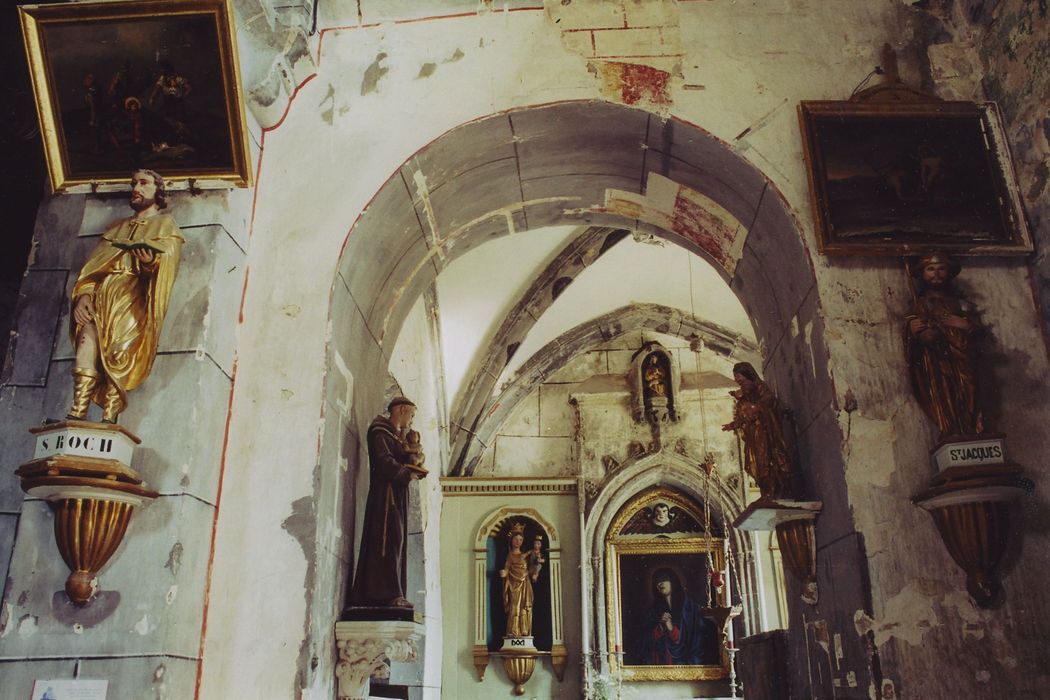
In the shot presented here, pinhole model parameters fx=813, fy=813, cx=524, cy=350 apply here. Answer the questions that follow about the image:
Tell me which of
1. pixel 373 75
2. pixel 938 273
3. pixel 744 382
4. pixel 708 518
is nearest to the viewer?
pixel 938 273

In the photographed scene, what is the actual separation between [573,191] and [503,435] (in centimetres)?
559

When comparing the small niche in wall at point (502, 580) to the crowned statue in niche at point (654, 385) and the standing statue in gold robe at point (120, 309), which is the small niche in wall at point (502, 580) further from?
the standing statue in gold robe at point (120, 309)

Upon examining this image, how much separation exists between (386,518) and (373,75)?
2.58 m

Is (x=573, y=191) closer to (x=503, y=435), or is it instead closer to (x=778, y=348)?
(x=778, y=348)

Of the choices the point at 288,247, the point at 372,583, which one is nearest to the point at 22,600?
the point at 372,583

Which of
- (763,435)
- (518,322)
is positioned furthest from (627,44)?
(518,322)

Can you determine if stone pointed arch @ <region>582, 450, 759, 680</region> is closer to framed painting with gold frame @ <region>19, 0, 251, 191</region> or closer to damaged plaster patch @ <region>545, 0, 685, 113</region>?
damaged plaster patch @ <region>545, 0, 685, 113</region>

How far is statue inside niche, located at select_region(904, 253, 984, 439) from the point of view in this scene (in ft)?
12.0

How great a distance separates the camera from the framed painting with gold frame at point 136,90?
389 cm

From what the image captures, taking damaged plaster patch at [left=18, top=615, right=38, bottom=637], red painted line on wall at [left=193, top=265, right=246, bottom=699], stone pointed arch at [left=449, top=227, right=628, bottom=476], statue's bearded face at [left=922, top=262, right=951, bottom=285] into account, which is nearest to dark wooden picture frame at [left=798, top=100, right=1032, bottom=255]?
statue's bearded face at [left=922, top=262, right=951, bottom=285]

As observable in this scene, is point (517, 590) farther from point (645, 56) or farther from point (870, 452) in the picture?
point (645, 56)

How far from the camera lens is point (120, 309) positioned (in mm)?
3664

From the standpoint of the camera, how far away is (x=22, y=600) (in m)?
3.41

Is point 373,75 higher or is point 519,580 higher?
point 373,75
